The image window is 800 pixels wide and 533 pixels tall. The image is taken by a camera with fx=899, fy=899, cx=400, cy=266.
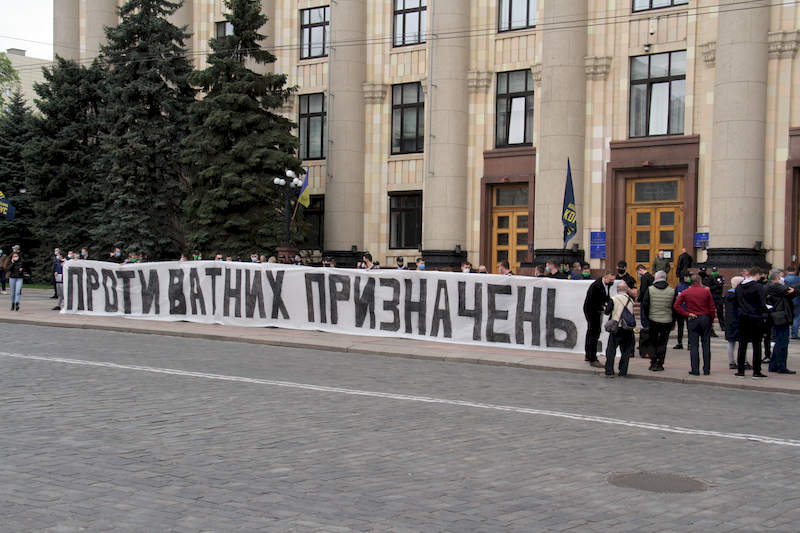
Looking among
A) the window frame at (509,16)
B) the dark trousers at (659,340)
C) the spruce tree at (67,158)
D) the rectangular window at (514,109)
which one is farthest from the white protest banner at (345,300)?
the spruce tree at (67,158)

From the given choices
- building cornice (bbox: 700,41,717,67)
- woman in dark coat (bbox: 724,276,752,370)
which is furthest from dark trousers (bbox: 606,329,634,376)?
building cornice (bbox: 700,41,717,67)

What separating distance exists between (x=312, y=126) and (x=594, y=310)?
2478cm

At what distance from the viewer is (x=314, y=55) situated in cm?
4022

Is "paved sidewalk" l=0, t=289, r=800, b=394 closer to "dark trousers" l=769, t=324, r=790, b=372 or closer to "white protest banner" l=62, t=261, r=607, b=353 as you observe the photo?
"white protest banner" l=62, t=261, r=607, b=353

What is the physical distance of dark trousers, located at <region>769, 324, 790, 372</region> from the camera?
16.8m

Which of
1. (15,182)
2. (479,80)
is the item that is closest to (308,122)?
(479,80)

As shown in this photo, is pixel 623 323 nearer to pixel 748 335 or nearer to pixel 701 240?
pixel 748 335

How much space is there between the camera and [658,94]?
3148 centimetres

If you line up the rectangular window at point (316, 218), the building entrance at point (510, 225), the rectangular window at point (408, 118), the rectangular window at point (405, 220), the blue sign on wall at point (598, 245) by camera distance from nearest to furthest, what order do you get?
the blue sign on wall at point (598, 245) → the building entrance at point (510, 225) → the rectangular window at point (408, 118) → the rectangular window at point (405, 220) → the rectangular window at point (316, 218)

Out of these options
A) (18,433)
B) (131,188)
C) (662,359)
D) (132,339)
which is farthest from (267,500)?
(131,188)

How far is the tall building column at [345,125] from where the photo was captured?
124ft

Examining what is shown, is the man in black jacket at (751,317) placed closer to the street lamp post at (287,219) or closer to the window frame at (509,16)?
the street lamp post at (287,219)

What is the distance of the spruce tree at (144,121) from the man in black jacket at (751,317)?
28.5 metres

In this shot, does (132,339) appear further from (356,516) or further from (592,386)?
(356,516)
